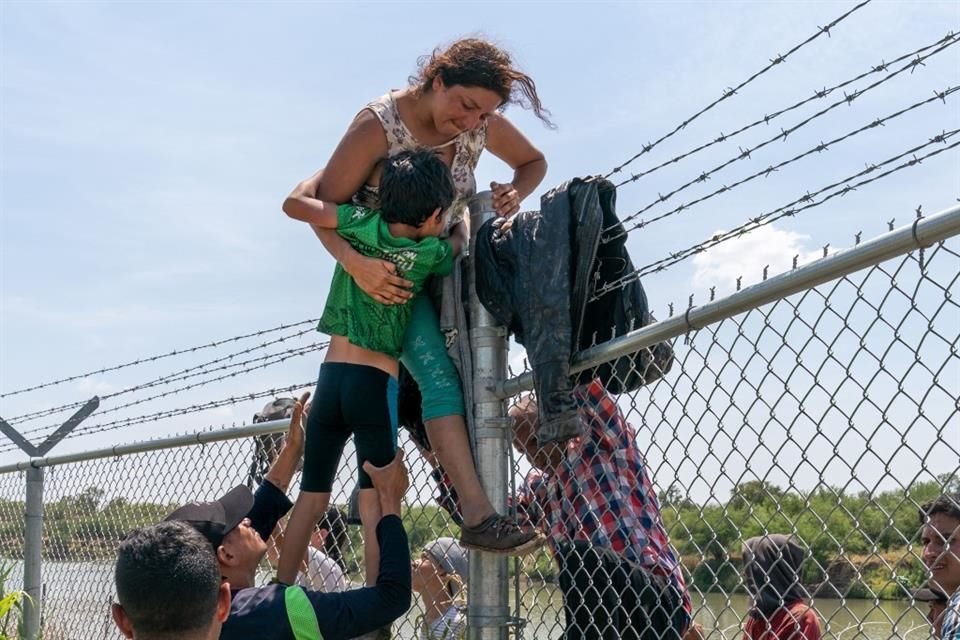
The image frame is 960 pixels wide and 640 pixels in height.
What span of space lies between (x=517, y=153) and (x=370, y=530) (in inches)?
52.7

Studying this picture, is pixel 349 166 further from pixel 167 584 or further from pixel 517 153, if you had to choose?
pixel 167 584

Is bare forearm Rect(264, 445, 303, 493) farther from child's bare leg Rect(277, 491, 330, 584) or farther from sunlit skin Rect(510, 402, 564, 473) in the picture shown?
sunlit skin Rect(510, 402, 564, 473)

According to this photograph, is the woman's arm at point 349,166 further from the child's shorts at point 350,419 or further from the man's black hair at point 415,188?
the child's shorts at point 350,419

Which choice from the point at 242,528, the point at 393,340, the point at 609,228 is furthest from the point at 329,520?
the point at 609,228

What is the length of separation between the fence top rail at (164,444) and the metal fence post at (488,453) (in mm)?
1080

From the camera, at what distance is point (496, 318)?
3.36m

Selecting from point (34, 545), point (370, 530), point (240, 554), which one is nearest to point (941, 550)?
point (370, 530)

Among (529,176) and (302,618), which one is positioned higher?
(529,176)

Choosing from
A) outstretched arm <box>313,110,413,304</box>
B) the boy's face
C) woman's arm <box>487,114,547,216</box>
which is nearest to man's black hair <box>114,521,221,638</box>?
outstretched arm <box>313,110,413,304</box>

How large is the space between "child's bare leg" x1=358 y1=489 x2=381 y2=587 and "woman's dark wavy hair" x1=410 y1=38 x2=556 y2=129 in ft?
4.12

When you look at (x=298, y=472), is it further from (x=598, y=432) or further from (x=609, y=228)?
(x=609, y=228)

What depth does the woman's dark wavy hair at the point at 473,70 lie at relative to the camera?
3582mm

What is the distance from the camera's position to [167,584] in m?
2.71

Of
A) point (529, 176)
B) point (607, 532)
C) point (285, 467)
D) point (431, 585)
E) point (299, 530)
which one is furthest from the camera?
point (431, 585)
